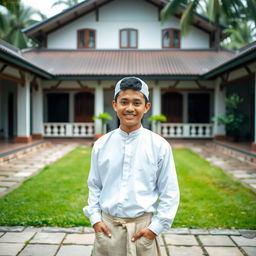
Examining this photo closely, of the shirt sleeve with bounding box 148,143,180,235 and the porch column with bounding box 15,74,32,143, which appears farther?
the porch column with bounding box 15,74,32,143

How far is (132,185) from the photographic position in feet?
6.15

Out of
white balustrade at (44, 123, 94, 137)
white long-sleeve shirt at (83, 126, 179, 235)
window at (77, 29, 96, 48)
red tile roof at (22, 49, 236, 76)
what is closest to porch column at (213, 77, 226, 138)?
red tile roof at (22, 49, 236, 76)

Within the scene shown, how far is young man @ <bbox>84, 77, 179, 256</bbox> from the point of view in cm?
186

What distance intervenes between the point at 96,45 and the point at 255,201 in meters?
12.7

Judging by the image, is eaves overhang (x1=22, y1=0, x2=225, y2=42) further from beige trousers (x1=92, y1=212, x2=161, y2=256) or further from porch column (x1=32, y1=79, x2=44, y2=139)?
beige trousers (x1=92, y1=212, x2=161, y2=256)


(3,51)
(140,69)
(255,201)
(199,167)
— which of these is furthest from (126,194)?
(140,69)

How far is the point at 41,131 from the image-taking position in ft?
44.0

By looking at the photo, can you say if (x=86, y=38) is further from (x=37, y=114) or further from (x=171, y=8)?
(x=37, y=114)

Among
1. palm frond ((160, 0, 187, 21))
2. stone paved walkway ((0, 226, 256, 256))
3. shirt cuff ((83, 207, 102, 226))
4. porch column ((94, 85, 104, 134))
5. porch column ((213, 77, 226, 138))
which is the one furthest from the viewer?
palm frond ((160, 0, 187, 21))

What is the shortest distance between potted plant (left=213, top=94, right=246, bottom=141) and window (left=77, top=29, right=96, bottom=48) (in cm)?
788

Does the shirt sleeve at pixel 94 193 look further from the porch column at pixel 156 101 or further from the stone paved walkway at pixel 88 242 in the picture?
the porch column at pixel 156 101

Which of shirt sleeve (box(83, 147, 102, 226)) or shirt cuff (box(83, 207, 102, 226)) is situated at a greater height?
shirt sleeve (box(83, 147, 102, 226))

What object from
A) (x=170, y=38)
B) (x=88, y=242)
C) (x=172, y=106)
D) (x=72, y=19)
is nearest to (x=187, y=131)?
(x=172, y=106)

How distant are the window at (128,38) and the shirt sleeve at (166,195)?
47.1ft
